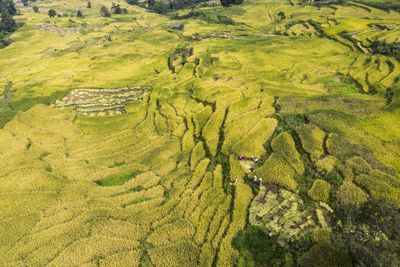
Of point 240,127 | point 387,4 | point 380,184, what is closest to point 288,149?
point 240,127

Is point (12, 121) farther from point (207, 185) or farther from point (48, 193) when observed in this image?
point (207, 185)

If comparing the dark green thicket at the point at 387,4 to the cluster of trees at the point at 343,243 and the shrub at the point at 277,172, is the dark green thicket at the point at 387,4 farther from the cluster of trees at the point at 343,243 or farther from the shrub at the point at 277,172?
the cluster of trees at the point at 343,243

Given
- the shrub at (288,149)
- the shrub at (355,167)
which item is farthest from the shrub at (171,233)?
the shrub at (355,167)

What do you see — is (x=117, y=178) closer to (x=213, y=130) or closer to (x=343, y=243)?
(x=213, y=130)

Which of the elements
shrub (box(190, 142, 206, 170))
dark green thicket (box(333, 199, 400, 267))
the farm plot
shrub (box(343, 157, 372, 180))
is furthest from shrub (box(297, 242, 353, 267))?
the farm plot

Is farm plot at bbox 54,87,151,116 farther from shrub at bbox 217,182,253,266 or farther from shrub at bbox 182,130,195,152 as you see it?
shrub at bbox 217,182,253,266
